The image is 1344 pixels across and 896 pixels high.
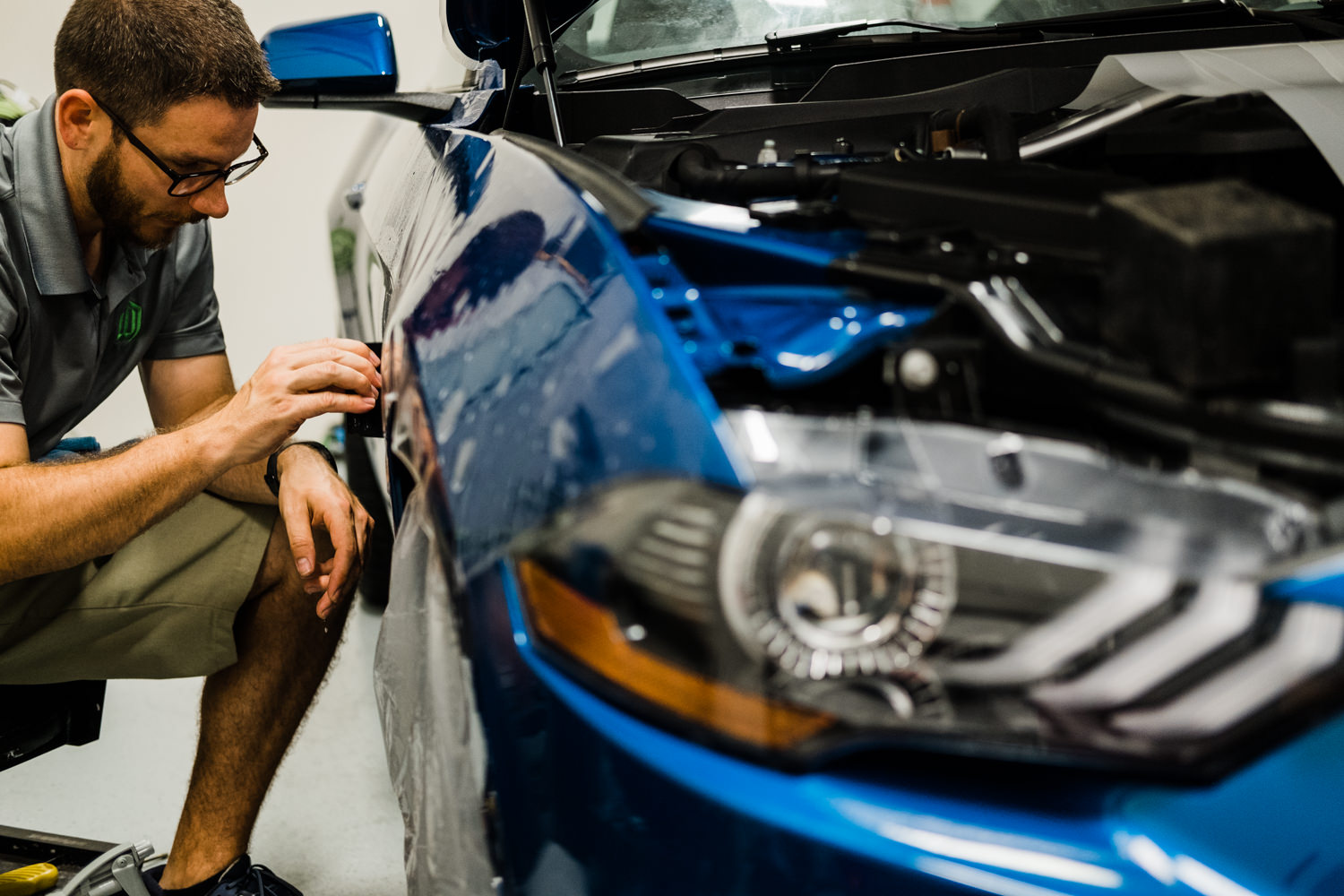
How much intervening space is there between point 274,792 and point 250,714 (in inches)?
15.5

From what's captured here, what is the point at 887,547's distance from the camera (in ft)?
1.65

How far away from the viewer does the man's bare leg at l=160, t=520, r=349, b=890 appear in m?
1.38

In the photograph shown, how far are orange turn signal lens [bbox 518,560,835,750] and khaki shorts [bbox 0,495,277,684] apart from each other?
0.89 meters

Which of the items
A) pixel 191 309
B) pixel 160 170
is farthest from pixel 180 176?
pixel 191 309

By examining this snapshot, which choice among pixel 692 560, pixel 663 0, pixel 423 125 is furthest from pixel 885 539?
pixel 663 0

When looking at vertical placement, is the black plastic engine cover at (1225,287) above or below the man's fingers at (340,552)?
above

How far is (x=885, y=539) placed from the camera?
0.50m

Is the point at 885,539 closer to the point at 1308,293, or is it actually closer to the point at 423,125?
the point at 1308,293

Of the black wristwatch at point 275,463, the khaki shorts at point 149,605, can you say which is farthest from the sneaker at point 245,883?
the black wristwatch at point 275,463

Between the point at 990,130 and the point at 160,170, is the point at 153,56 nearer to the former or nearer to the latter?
the point at 160,170

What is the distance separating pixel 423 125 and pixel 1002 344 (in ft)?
3.44

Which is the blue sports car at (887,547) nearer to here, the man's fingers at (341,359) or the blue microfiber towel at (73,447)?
the man's fingers at (341,359)

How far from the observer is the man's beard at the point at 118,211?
4.36 ft

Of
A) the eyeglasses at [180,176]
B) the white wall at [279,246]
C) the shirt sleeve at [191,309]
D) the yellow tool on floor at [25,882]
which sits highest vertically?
the eyeglasses at [180,176]
